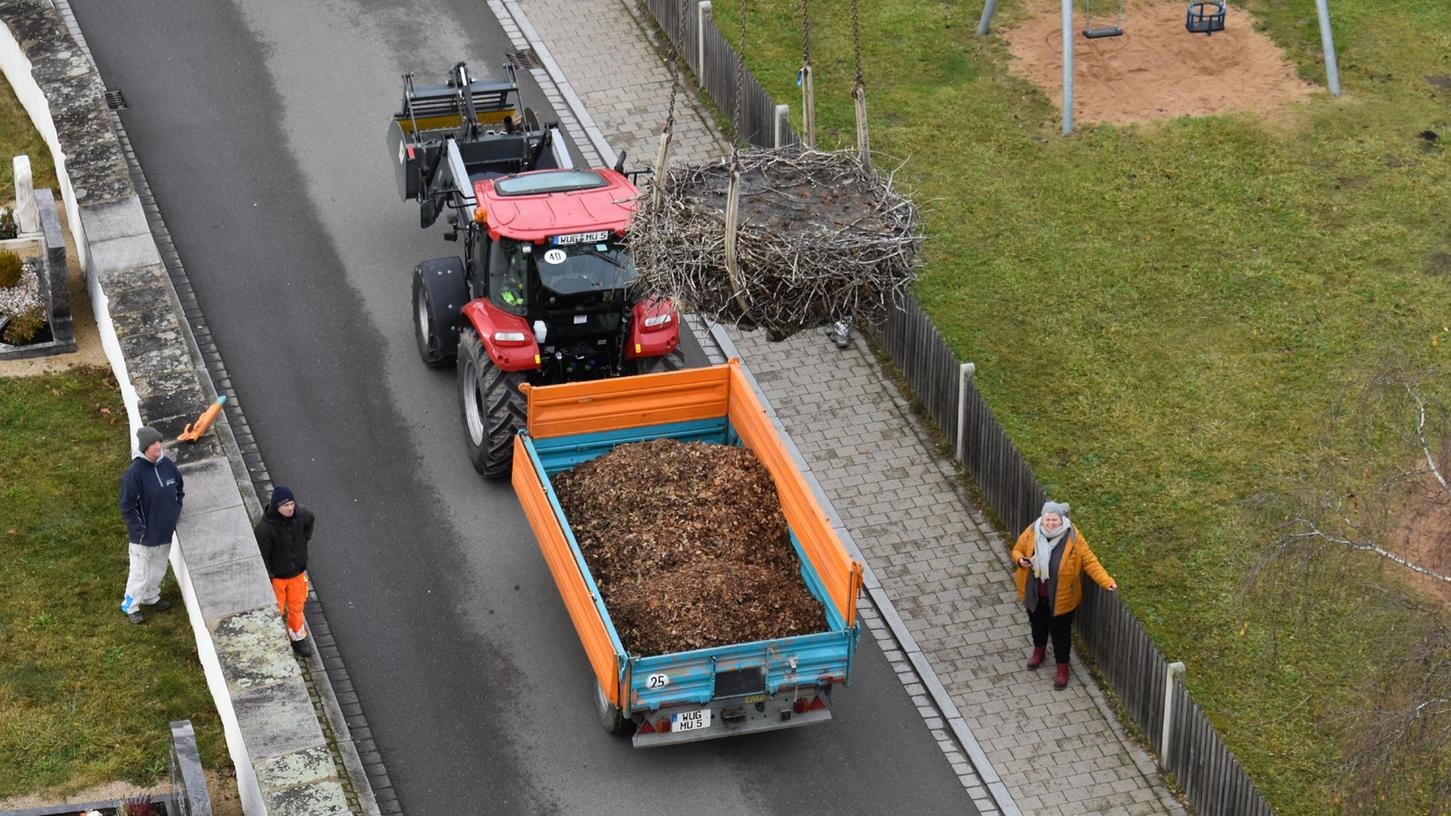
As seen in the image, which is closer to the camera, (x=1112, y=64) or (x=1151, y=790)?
(x=1151, y=790)

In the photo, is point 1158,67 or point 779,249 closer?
point 779,249

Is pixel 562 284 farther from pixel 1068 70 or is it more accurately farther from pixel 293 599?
pixel 1068 70

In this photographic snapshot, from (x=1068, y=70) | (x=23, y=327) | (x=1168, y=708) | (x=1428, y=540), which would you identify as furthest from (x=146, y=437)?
(x=1068, y=70)

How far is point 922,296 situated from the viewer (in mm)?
21906

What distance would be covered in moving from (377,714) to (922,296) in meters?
8.04

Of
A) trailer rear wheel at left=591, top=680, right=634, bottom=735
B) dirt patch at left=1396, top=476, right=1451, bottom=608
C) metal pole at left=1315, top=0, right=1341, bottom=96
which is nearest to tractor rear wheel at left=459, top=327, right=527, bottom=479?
trailer rear wheel at left=591, top=680, right=634, bottom=735

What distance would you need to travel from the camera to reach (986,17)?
26359mm

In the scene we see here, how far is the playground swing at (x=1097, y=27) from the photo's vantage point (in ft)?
82.8

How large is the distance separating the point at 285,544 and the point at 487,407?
2.65 metres

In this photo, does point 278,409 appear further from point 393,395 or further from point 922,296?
point 922,296

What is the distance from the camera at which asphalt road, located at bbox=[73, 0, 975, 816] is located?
16.3 m

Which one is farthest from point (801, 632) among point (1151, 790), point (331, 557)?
point (331, 557)

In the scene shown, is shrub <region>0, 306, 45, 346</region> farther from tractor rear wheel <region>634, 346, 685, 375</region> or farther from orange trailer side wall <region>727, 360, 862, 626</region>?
orange trailer side wall <region>727, 360, 862, 626</region>

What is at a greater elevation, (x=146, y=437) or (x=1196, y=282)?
(x=146, y=437)
